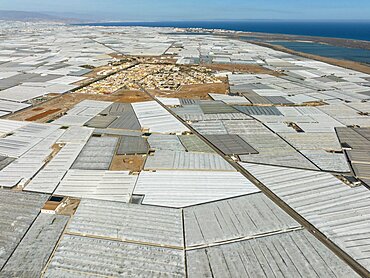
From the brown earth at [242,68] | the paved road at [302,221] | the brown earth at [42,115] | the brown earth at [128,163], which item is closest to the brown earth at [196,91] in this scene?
the brown earth at [42,115]

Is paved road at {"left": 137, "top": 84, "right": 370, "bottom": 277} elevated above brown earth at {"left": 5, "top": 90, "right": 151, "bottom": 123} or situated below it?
above

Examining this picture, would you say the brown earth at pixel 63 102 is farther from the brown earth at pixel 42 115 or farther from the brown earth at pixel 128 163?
the brown earth at pixel 128 163

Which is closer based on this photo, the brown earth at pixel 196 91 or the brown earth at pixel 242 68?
the brown earth at pixel 196 91

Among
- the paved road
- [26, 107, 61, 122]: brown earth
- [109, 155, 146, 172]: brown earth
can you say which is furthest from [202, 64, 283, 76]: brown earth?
[109, 155, 146, 172]: brown earth

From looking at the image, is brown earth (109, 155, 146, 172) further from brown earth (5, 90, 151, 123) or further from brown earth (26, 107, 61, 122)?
brown earth (26, 107, 61, 122)

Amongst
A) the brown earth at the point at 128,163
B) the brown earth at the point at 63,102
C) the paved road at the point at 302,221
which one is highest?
the paved road at the point at 302,221

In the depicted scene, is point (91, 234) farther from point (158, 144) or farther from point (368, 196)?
point (368, 196)

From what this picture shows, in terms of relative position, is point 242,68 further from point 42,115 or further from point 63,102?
point 42,115

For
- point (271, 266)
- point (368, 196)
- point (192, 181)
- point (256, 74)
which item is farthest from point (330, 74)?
point (271, 266)

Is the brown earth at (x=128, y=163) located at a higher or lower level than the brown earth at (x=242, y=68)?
higher
